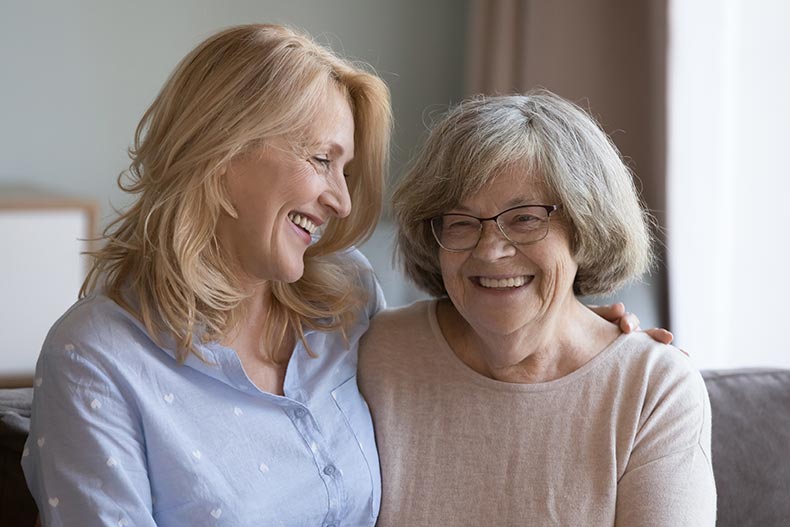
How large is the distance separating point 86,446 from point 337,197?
59 centimetres

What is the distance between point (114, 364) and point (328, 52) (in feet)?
2.11

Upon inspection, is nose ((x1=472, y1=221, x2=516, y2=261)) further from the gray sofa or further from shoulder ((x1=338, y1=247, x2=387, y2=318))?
the gray sofa

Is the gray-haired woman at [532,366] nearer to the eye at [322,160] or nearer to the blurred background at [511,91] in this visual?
the eye at [322,160]

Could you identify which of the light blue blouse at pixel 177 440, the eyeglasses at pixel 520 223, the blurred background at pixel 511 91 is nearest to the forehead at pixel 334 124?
the eyeglasses at pixel 520 223

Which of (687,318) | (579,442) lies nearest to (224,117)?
(579,442)

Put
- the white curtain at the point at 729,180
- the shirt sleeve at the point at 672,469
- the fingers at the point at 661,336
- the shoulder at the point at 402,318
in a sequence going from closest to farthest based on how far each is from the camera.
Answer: the shirt sleeve at the point at 672,469 < the fingers at the point at 661,336 < the shoulder at the point at 402,318 < the white curtain at the point at 729,180

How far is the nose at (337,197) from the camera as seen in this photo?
181 centimetres

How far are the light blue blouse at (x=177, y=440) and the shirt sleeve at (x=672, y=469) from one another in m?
0.43

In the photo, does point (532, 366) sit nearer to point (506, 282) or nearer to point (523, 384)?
point (523, 384)

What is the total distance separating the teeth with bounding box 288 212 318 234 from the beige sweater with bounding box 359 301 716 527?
29 centimetres

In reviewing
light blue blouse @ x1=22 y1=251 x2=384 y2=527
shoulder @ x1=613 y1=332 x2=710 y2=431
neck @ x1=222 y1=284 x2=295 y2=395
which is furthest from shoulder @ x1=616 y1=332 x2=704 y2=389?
neck @ x1=222 y1=284 x2=295 y2=395

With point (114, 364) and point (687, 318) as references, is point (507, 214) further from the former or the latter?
point (687, 318)

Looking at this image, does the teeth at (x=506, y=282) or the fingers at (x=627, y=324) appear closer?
the teeth at (x=506, y=282)

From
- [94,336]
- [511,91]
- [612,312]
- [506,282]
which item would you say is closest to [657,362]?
[612,312]
